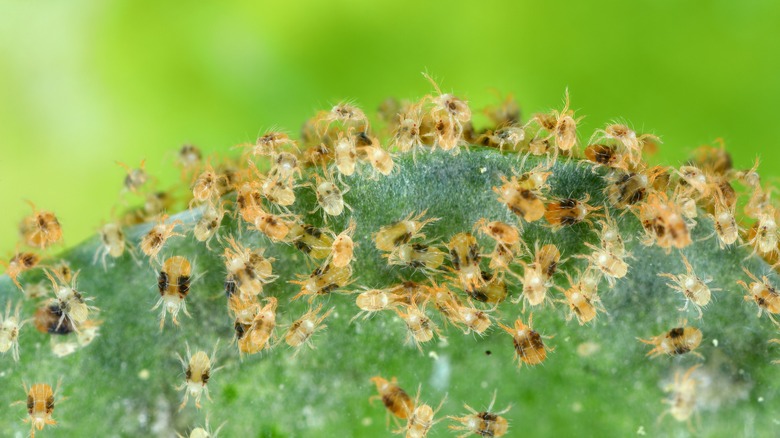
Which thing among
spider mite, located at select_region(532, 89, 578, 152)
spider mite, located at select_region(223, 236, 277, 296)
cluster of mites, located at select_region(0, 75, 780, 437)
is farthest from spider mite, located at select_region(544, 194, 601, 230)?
spider mite, located at select_region(223, 236, 277, 296)

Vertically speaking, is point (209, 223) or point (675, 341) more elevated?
point (209, 223)

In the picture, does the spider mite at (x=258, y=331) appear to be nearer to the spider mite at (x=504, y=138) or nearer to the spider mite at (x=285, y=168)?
the spider mite at (x=285, y=168)

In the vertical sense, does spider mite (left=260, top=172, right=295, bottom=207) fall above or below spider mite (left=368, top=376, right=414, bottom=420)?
above

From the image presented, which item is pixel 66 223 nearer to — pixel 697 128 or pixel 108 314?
pixel 108 314

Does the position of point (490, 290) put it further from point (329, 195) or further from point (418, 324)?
point (329, 195)

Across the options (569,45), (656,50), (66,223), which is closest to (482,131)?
(569,45)

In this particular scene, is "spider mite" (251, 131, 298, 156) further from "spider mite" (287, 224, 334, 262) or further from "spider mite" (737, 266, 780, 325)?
"spider mite" (737, 266, 780, 325)

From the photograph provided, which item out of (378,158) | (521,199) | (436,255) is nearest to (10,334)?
(378,158)
